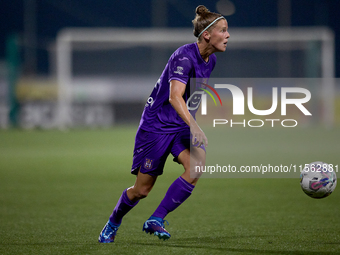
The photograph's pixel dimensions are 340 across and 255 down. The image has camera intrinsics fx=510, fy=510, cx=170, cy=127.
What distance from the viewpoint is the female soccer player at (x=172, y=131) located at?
418 centimetres

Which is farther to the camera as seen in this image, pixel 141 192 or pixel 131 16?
pixel 131 16

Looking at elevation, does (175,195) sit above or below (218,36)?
below

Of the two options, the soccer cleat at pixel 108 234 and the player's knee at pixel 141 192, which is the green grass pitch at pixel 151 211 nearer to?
the soccer cleat at pixel 108 234

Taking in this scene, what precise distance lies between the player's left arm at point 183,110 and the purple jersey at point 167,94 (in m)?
0.12

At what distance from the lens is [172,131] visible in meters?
4.36

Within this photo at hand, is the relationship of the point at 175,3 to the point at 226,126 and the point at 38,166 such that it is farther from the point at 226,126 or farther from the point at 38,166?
the point at 38,166

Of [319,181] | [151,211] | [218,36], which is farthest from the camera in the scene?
[151,211]

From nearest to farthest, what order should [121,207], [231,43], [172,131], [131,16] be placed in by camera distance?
[172,131] → [121,207] → [231,43] → [131,16]

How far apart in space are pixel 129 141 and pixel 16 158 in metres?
5.14

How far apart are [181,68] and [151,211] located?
2533 millimetres

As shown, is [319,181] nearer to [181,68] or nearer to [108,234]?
[181,68]

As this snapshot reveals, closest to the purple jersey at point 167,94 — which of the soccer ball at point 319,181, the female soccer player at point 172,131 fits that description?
the female soccer player at point 172,131

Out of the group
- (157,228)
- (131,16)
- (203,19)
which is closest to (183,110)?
(203,19)

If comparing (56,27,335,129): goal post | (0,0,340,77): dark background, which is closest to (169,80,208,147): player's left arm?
(56,27,335,129): goal post
